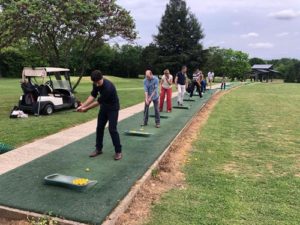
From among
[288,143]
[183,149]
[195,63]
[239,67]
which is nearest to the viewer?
[183,149]

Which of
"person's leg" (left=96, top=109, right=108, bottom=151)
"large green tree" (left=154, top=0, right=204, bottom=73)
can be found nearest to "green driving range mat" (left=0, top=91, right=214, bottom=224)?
"person's leg" (left=96, top=109, right=108, bottom=151)

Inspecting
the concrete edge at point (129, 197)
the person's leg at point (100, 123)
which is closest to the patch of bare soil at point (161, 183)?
the concrete edge at point (129, 197)

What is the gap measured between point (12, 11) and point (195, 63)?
4138cm

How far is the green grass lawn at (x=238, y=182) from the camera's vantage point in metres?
4.90

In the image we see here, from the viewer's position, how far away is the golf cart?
540 inches

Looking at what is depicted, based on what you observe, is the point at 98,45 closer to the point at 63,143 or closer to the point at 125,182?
the point at 63,143

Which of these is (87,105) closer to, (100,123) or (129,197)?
(100,123)

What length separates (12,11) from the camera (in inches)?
603

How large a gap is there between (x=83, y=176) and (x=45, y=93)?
867 centimetres

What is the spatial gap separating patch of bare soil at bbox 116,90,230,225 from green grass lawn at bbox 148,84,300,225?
0.14 metres

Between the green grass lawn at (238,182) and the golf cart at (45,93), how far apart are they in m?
5.96

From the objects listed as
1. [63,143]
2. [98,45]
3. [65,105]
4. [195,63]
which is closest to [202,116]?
[65,105]

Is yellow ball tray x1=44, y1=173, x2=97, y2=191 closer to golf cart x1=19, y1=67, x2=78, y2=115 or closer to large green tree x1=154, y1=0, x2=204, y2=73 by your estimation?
golf cart x1=19, y1=67, x2=78, y2=115

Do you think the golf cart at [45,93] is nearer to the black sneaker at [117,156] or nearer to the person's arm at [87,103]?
the black sneaker at [117,156]
